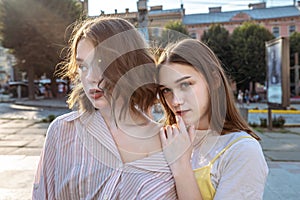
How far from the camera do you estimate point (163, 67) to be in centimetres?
119

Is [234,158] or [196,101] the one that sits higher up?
[196,101]

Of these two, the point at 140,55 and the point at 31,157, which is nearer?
the point at 140,55

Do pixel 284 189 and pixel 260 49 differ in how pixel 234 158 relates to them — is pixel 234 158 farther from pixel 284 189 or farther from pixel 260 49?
pixel 260 49

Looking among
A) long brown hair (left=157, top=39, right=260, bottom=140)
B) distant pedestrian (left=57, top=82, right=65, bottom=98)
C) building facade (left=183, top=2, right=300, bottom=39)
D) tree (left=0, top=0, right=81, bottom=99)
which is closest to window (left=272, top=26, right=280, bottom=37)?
building facade (left=183, top=2, right=300, bottom=39)

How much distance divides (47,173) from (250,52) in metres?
29.5

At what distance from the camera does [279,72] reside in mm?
8711

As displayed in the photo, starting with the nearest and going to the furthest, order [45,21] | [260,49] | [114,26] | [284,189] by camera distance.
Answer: [114,26]
[284,189]
[45,21]
[260,49]

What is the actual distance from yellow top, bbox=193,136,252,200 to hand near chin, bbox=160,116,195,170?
0.08 meters

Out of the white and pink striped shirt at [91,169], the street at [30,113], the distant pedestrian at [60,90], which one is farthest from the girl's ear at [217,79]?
the distant pedestrian at [60,90]

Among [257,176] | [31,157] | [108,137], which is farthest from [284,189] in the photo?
[31,157]

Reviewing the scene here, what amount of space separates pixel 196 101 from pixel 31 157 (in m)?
4.77

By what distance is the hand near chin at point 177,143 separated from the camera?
1085 mm

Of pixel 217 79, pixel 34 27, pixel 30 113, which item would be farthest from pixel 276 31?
pixel 217 79

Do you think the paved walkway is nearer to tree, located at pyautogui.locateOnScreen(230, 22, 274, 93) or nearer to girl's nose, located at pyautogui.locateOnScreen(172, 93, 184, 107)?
girl's nose, located at pyautogui.locateOnScreen(172, 93, 184, 107)
